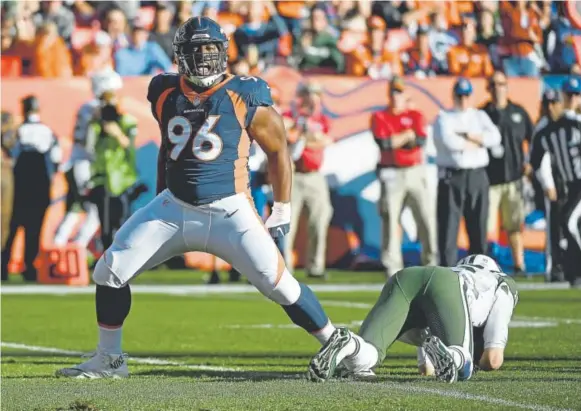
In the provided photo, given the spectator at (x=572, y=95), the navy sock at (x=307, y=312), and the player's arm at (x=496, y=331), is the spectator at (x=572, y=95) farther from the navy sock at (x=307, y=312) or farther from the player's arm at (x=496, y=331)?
the navy sock at (x=307, y=312)

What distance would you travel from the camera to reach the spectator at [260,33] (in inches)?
699

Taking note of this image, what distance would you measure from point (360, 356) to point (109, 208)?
9214mm

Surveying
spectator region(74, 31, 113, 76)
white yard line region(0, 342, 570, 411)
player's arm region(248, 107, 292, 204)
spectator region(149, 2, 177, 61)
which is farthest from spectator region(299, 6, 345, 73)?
player's arm region(248, 107, 292, 204)

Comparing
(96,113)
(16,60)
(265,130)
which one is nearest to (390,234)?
(96,113)

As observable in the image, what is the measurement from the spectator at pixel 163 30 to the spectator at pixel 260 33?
86cm

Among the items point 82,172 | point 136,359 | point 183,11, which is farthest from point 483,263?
point 183,11

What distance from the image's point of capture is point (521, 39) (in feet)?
61.2

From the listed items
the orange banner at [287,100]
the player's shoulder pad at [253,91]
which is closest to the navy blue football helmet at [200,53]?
the player's shoulder pad at [253,91]

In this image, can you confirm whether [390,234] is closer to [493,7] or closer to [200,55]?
[493,7]

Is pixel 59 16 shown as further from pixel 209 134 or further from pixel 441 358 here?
pixel 441 358

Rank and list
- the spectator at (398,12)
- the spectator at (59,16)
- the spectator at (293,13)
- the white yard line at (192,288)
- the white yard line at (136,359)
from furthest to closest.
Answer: the spectator at (398,12) < the spectator at (293,13) < the spectator at (59,16) < the white yard line at (192,288) < the white yard line at (136,359)

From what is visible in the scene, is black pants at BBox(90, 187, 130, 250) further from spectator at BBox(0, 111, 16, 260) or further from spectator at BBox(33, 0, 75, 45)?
spectator at BBox(33, 0, 75, 45)

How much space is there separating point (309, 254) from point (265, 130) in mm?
9059

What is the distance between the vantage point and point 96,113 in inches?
587
